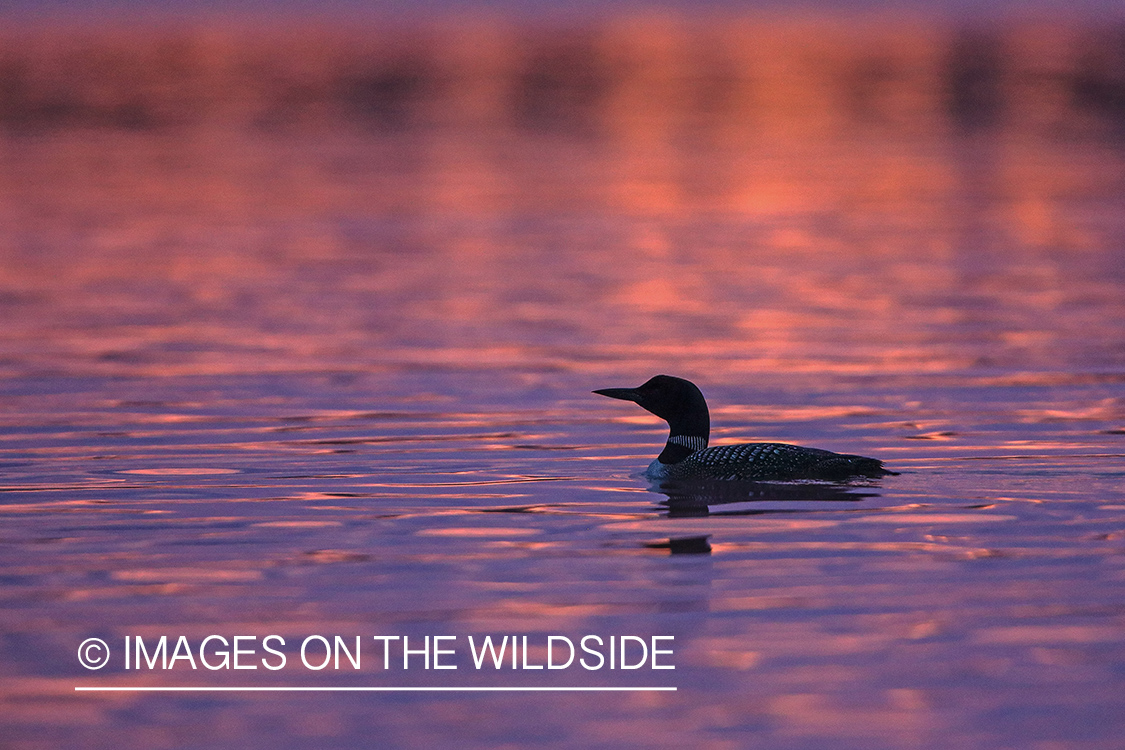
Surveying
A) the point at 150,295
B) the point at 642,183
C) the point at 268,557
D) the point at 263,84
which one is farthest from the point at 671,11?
the point at 268,557

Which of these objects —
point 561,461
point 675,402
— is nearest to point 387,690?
point 561,461

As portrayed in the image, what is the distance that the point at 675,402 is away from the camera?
38.4 ft

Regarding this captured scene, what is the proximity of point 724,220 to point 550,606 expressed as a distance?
17203mm

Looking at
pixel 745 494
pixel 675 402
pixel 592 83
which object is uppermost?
pixel 592 83

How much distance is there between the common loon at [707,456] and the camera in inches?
418

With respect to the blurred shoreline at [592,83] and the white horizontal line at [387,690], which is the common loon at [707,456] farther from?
the blurred shoreline at [592,83]

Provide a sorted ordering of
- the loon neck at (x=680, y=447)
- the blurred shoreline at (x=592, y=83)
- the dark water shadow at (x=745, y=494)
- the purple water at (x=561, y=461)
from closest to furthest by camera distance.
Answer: the purple water at (x=561, y=461), the dark water shadow at (x=745, y=494), the loon neck at (x=680, y=447), the blurred shoreline at (x=592, y=83)

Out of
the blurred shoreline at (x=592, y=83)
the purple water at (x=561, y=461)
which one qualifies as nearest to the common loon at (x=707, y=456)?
the purple water at (x=561, y=461)

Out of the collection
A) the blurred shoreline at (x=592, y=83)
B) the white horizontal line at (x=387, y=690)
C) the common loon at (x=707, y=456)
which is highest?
the blurred shoreline at (x=592, y=83)

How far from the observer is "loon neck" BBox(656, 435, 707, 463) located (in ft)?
37.1

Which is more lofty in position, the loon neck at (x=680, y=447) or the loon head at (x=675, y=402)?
the loon head at (x=675, y=402)

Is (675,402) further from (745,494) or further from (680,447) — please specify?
(745,494)

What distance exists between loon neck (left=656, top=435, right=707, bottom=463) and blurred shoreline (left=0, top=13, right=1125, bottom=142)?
89.2ft

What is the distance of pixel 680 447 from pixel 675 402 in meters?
0.39
